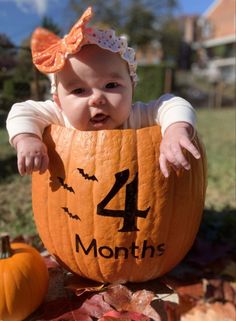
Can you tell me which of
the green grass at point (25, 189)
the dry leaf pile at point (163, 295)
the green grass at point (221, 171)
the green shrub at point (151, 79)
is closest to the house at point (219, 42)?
the green shrub at point (151, 79)

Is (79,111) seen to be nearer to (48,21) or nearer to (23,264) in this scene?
(23,264)

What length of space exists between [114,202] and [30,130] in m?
0.50

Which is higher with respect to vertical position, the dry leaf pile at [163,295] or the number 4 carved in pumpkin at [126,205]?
the number 4 carved in pumpkin at [126,205]

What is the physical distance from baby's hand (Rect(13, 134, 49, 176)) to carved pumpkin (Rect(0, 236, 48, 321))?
0.36m

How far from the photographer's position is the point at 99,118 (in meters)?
1.82

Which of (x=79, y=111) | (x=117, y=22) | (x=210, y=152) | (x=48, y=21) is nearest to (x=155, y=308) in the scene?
(x=79, y=111)

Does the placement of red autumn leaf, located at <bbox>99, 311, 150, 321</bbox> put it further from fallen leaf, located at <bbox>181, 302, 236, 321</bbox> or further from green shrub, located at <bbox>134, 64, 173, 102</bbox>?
green shrub, located at <bbox>134, 64, 173, 102</bbox>

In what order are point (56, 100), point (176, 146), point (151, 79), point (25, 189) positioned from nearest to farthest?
point (176, 146), point (56, 100), point (25, 189), point (151, 79)

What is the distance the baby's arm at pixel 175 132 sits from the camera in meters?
1.51

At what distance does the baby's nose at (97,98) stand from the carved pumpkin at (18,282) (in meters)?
0.72

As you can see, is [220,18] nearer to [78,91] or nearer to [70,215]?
[78,91]

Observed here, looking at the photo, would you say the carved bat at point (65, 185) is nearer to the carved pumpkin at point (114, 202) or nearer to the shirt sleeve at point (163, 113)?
the carved pumpkin at point (114, 202)

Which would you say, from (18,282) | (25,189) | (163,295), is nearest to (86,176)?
(18,282)

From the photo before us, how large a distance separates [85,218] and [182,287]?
773 millimetres
